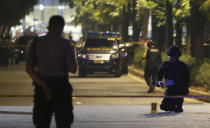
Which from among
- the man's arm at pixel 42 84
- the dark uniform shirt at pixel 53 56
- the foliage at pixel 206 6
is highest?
the foliage at pixel 206 6

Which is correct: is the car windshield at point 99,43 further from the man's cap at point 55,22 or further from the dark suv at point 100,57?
the man's cap at point 55,22

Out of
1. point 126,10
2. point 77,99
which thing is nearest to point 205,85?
point 77,99

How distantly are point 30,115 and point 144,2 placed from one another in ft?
70.7

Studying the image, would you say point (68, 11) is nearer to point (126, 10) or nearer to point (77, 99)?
point (126, 10)

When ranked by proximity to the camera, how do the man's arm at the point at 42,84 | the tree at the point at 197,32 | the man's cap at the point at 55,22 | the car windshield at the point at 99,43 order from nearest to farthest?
1. the man's arm at the point at 42,84
2. the man's cap at the point at 55,22
3. the tree at the point at 197,32
4. the car windshield at the point at 99,43

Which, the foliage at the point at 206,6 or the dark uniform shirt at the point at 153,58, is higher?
the foliage at the point at 206,6

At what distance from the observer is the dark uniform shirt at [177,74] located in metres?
14.2

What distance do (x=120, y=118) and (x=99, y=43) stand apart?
69.4ft

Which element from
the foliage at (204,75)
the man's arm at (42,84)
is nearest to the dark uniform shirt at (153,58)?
the foliage at (204,75)

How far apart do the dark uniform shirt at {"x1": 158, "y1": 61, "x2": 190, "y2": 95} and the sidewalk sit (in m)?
0.58

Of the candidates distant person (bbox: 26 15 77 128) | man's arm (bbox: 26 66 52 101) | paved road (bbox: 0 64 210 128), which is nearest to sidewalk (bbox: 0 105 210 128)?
paved road (bbox: 0 64 210 128)

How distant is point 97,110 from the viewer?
55.9ft

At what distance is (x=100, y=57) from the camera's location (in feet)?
113

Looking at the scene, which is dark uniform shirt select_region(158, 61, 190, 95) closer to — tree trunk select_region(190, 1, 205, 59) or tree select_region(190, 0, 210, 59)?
tree select_region(190, 0, 210, 59)
